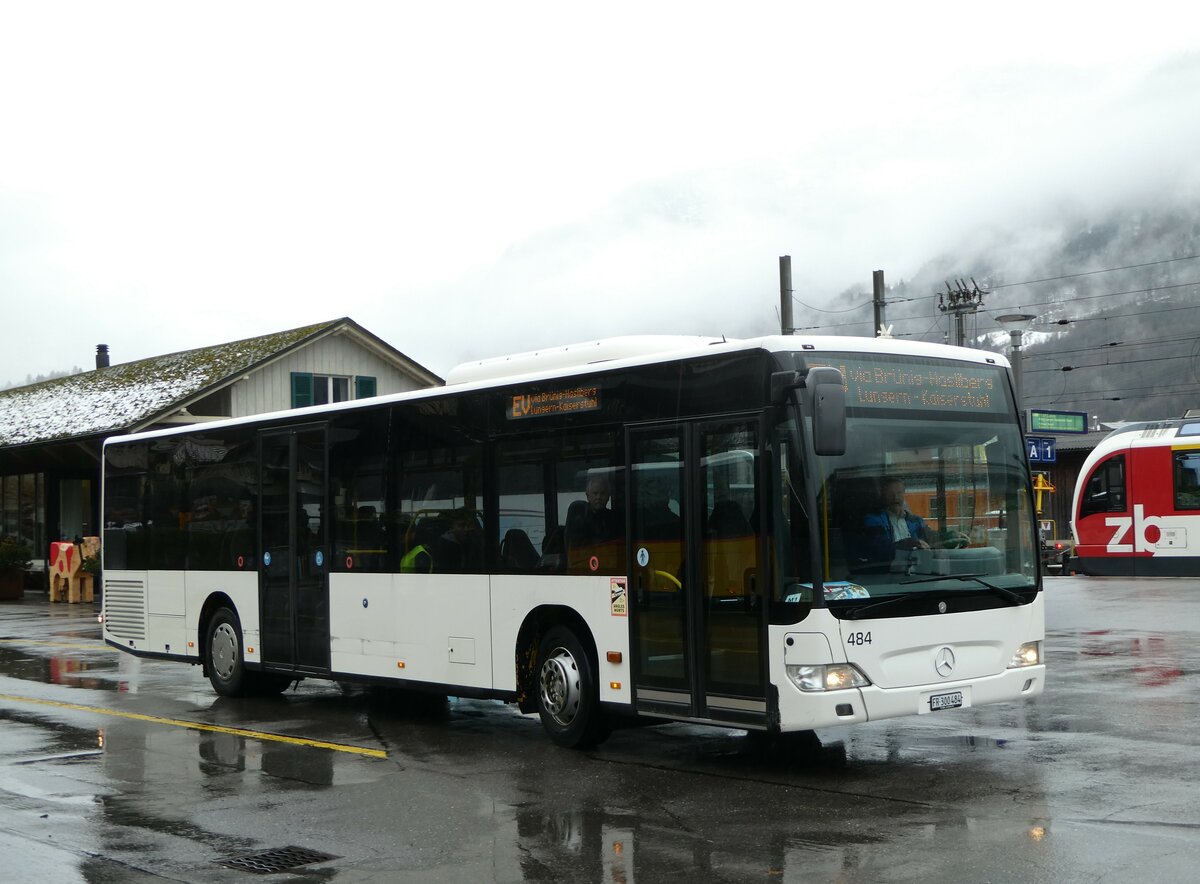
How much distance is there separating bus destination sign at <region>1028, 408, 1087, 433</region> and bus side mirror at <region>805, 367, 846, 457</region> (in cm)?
2139

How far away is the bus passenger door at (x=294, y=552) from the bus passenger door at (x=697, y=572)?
4.36m

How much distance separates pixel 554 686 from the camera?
11.1 metres

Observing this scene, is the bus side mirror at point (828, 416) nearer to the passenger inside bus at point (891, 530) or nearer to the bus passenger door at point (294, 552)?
the passenger inside bus at point (891, 530)

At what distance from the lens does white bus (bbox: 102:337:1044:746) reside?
9359 mm

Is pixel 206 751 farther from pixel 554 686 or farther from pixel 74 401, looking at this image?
pixel 74 401

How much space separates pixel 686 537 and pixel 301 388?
28.5 meters

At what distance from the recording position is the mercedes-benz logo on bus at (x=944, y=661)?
9.67 m

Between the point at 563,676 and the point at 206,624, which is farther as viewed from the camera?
the point at 206,624

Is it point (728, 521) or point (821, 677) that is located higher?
point (728, 521)

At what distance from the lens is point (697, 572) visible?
9.96 meters

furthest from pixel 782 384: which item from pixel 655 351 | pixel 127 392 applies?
pixel 127 392

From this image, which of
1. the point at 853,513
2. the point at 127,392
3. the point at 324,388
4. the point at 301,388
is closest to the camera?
the point at 853,513

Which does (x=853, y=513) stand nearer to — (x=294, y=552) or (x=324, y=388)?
(x=294, y=552)

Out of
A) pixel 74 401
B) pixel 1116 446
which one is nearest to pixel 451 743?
pixel 1116 446
